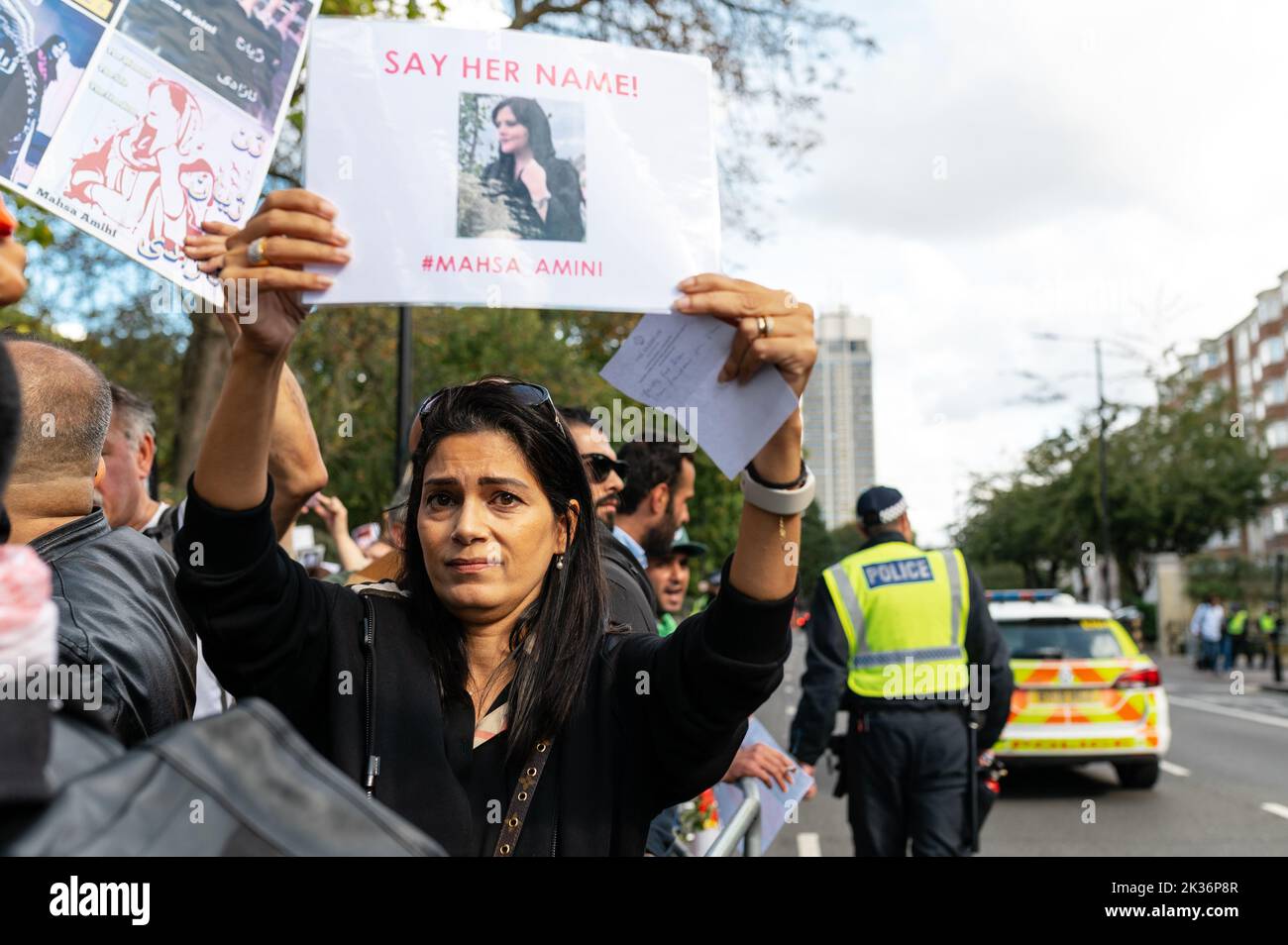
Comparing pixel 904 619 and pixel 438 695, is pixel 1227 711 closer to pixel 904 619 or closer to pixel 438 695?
pixel 904 619

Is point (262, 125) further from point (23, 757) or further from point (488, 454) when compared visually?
point (23, 757)

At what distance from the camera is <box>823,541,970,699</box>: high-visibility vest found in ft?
17.2

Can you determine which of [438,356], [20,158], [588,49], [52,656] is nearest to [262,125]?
[20,158]

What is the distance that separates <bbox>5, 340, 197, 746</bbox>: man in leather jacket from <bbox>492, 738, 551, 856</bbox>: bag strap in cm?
76

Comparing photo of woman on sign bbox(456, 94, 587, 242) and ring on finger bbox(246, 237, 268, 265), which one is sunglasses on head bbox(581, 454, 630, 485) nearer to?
photo of woman on sign bbox(456, 94, 587, 242)

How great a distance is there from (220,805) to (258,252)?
1040mm

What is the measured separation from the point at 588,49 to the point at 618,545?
5.39 ft

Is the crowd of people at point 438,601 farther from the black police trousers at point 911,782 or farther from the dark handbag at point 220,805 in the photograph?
the black police trousers at point 911,782

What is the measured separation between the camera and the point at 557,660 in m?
2.09

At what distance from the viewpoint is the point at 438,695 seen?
2.00 m

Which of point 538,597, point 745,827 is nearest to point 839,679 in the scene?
point 745,827

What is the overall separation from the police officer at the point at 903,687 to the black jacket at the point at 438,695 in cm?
320

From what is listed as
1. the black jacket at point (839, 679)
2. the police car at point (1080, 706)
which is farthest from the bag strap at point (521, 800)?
the police car at point (1080, 706)

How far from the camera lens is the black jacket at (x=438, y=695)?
1.89 meters
